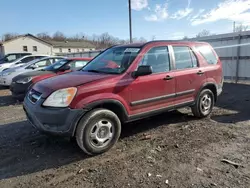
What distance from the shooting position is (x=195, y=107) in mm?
5238

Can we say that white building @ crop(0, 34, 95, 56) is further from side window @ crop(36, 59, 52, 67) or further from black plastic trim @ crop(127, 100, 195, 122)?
black plastic trim @ crop(127, 100, 195, 122)

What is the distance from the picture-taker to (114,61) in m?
4.47

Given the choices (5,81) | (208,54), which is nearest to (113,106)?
(208,54)

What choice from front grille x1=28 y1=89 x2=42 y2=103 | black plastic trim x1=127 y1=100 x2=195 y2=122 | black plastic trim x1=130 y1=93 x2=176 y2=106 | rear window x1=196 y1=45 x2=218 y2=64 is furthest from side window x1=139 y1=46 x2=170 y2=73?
front grille x1=28 y1=89 x2=42 y2=103

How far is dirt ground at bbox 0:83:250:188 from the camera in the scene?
9.70 ft

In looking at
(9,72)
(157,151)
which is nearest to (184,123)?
(157,151)

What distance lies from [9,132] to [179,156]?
12.0 feet

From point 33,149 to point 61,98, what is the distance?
127 centimetres

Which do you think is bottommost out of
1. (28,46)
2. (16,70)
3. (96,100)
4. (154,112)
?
(154,112)

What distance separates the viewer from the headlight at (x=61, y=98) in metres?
3.43

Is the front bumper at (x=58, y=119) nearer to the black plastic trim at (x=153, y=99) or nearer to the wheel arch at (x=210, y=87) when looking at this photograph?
the black plastic trim at (x=153, y=99)

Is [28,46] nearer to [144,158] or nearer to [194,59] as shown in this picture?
[194,59]

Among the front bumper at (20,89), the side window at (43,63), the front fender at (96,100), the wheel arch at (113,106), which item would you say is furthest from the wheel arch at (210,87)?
the side window at (43,63)

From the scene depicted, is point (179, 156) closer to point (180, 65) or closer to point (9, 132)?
point (180, 65)
